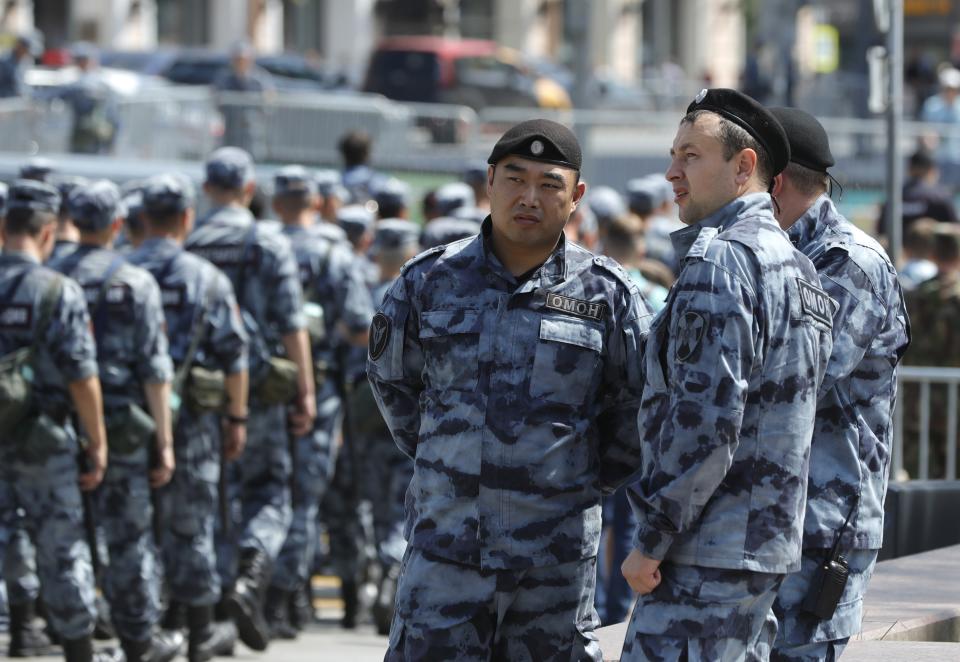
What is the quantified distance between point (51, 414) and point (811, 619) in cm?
400

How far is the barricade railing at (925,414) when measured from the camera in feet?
31.1

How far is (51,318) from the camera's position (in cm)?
761

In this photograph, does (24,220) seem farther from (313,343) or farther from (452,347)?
(452,347)

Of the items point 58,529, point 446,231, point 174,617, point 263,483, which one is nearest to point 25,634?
point 174,617

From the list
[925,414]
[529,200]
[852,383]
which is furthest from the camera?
[925,414]

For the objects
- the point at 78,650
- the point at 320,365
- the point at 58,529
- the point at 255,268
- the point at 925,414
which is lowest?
the point at 78,650

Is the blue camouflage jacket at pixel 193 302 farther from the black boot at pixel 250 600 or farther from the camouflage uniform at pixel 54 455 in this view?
the black boot at pixel 250 600

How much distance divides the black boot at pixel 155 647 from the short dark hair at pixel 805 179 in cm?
411

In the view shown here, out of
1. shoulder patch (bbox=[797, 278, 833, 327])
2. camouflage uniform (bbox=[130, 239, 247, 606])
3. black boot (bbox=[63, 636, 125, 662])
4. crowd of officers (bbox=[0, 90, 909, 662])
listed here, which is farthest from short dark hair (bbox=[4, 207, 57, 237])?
shoulder patch (bbox=[797, 278, 833, 327])

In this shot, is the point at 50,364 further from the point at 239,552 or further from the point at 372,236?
the point at 372,236

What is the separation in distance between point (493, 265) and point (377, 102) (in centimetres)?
1552

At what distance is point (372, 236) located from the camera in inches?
440

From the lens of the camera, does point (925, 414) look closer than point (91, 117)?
Yes

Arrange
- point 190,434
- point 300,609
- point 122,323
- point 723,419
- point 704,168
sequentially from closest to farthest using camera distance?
point 723,419 < point 704,168 < point 122,323 < point 190,434 < point 300,609
